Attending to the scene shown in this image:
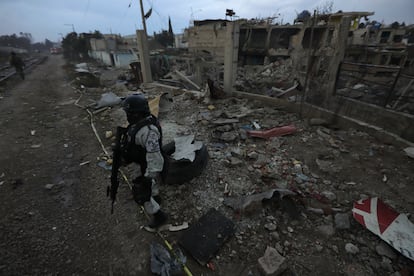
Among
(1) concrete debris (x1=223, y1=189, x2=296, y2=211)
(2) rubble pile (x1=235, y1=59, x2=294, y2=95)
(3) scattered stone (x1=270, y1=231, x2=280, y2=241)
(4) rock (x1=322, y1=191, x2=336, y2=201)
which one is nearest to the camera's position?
(3) scattered stone (x1=270, y1=231, x2=280, y2=241)

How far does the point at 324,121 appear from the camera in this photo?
4648 millimetres

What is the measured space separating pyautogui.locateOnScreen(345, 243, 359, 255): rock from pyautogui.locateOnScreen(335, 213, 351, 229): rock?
21 cm

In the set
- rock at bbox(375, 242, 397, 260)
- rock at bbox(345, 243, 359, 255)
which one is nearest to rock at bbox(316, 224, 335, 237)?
rock at bbox(345, 243, 359, 255)

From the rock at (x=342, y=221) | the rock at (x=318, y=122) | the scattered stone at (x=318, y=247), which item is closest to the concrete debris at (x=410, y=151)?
the rock at (x=318, y=122)

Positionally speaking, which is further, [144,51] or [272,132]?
[144,51]

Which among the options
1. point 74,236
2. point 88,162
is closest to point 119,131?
point 74,236

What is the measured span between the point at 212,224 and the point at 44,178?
10.4ft

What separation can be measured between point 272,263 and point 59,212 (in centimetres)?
285

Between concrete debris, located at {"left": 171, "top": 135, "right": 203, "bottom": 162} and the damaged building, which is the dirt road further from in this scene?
the damaged building

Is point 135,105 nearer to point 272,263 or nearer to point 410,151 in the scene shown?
point 272,263

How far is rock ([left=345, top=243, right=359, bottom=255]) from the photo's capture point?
2.10 meters

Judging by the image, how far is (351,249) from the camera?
212 cm

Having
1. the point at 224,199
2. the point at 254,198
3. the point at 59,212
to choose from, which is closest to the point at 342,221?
the point at 254,198

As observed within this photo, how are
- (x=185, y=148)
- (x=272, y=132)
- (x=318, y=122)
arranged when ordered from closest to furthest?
1. (x=185, y=148)
2. (x=272, y=132)
3. (x=318, y=122)
